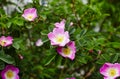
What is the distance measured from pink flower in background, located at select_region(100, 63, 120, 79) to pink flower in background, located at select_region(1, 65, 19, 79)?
0.49 m

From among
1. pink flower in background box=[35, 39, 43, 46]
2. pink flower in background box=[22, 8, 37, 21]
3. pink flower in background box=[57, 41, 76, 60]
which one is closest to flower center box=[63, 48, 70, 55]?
pink flower in background box=[57, 41, 76, 60]

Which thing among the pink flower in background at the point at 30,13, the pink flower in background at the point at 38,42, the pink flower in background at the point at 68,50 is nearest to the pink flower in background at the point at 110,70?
the pink flower in background at the point at 68,50

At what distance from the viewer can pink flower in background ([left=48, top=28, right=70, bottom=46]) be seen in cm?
189

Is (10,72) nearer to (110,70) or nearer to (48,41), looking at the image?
(48,41)

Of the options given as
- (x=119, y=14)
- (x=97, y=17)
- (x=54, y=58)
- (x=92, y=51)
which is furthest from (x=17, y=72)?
(x=119, y=14)

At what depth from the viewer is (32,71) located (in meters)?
2.48

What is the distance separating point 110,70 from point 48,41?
0.35m

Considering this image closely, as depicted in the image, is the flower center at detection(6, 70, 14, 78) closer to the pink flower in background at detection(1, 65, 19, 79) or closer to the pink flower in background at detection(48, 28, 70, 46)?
the pink flower in background at detection(1, 65, 19, 79)

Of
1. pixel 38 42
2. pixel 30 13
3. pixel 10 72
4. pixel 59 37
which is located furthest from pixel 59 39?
pixel 38 42

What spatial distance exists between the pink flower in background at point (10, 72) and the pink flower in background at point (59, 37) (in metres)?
0.31

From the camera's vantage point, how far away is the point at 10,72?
208cm

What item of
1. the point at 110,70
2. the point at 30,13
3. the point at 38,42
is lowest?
the point at 38,42

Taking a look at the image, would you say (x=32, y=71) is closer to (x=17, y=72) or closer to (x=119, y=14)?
(x=17, y=72)

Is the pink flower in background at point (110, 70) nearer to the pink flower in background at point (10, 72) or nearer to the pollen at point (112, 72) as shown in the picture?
the pollen at point (112, 72)
